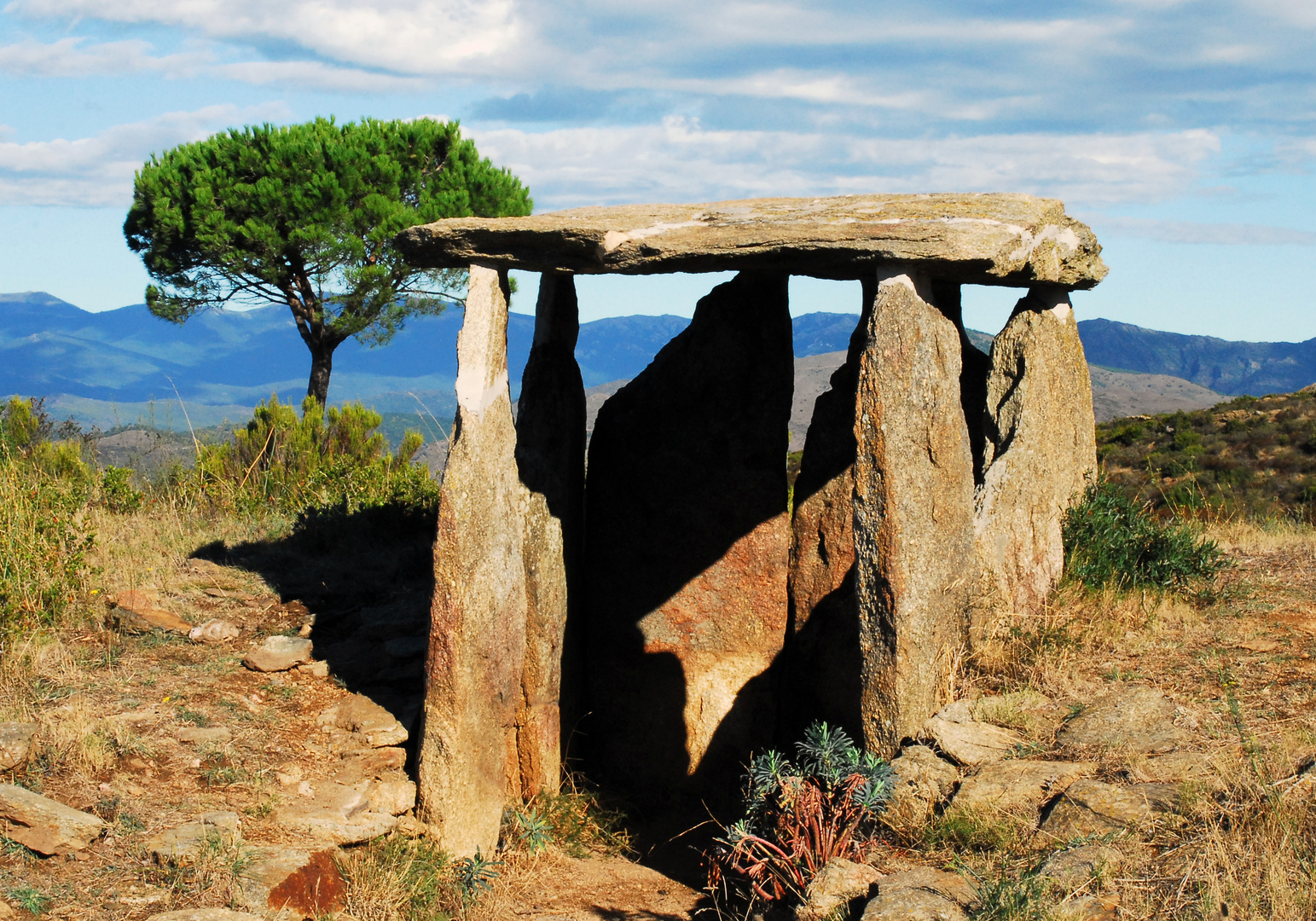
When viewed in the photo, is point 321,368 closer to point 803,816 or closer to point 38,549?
point 38,549

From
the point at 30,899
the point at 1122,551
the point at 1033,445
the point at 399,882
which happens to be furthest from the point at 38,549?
the point at 1122,551

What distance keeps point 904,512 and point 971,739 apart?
120cm

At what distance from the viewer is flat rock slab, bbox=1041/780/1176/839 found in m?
4.68

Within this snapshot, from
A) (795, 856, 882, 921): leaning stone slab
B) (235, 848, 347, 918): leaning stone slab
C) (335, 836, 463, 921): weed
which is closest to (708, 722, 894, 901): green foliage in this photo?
(795, 856, 882, 921): leaning stone slab

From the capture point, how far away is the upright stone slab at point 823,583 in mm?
7480

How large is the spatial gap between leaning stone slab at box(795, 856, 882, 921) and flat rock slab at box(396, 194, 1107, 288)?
3063mm

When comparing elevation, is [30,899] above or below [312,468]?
below

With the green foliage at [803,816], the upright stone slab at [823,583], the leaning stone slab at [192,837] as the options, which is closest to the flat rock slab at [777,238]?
the upright stone slab at [823,583]

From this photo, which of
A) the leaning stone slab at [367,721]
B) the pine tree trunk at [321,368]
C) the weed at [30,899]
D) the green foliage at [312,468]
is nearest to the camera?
the weed at [30,899]

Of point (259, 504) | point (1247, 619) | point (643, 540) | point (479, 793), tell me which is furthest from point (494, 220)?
point (259, 504)

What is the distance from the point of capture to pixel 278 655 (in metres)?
7.52

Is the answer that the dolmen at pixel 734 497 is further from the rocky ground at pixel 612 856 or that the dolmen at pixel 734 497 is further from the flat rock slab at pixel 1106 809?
the flat rock slab at pixel 1106 809

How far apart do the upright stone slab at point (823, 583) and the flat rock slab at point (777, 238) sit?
3.67ft

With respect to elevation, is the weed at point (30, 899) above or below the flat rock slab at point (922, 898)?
below
